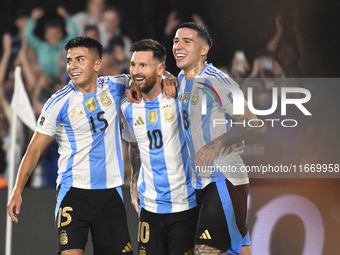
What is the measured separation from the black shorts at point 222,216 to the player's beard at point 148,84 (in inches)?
30.3

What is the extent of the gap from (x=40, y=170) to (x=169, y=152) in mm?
1960

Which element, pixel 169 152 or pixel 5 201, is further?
pixel 5 201

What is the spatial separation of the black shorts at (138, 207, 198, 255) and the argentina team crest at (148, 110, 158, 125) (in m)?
0.62

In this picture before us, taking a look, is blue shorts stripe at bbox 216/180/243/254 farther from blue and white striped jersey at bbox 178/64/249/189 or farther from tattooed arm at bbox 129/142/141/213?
tattooed arm at bbox 129/142/141/213

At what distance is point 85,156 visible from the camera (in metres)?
2.78

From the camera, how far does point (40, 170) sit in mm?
4020

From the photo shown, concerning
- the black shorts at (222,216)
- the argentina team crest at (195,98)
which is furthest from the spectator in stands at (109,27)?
the black shorts at (222,216)

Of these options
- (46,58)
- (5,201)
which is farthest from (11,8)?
(5,201)

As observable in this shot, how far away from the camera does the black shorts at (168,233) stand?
257cm

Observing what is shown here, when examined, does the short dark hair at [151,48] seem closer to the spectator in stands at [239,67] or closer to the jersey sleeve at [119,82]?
the jersey sleeve at [119,82]

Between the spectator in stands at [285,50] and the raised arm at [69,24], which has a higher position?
the raised arm at [69,24]

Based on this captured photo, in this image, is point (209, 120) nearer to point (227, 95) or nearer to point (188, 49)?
point (227, 95)

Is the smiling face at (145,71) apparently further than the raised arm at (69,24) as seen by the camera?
No

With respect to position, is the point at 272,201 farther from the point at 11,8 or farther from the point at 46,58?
the point at 11,8
